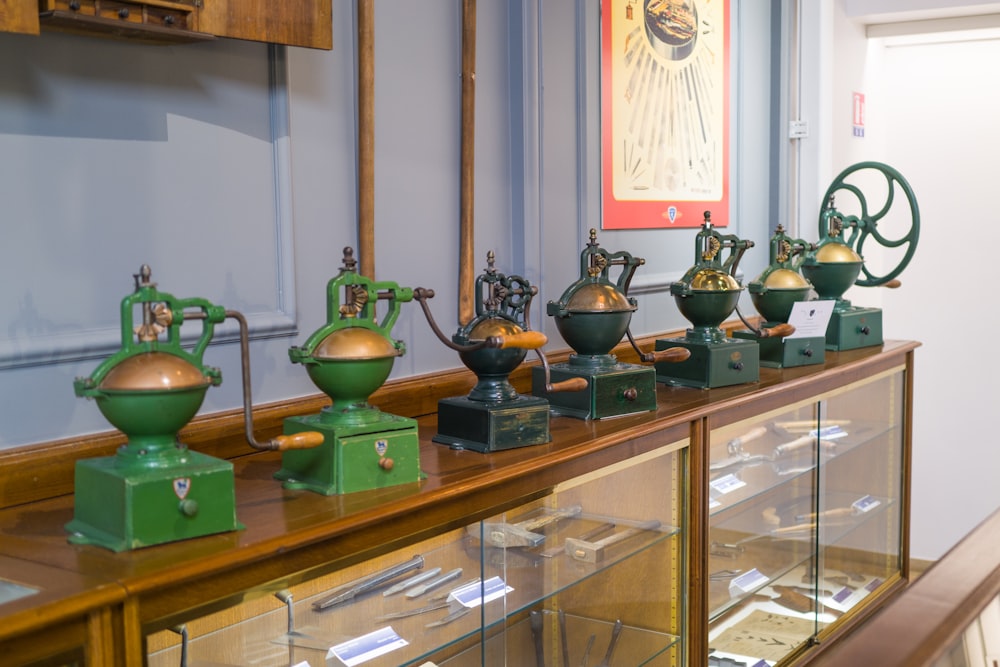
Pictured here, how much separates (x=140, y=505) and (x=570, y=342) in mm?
1205

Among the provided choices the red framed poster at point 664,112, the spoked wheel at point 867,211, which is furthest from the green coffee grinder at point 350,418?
the spoked wheel at point 867,211

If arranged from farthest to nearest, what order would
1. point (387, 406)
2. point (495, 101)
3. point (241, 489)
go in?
point (495, 101) → point (387, 406) → point (241, 489)

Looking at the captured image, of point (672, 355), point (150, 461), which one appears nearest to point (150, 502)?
point (150, 461)

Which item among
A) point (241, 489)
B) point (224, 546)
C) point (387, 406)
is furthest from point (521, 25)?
point (224, 546)

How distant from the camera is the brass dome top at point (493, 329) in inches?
81.6

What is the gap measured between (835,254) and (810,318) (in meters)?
0.42

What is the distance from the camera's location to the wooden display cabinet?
4.80ft

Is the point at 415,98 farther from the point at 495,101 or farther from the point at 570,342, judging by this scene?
the point at 570,342

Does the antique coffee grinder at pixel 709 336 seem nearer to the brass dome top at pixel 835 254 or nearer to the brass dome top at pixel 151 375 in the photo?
the brass dome top at pixel 835 254

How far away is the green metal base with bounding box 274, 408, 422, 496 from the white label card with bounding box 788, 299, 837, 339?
1647mm

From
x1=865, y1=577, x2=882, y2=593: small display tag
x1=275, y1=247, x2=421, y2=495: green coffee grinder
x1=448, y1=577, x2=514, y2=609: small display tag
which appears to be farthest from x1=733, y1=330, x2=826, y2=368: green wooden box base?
x1=275, y1=247, x2=421, y2=495: green coffee grinder

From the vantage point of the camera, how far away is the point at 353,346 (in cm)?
179

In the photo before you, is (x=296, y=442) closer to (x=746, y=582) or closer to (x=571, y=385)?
(x=571, y=385)

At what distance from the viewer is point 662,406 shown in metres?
2.52
